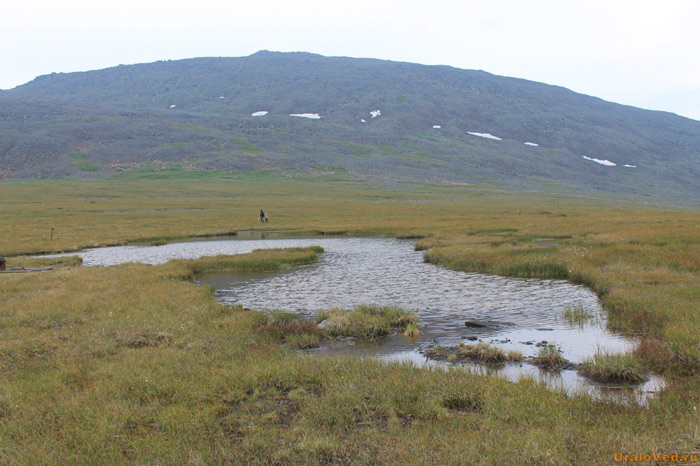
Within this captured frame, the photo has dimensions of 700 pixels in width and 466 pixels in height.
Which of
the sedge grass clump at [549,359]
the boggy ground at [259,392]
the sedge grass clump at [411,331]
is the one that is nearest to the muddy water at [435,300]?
the sedge grass clump at [411,331]

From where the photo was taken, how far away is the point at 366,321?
60.8 feet

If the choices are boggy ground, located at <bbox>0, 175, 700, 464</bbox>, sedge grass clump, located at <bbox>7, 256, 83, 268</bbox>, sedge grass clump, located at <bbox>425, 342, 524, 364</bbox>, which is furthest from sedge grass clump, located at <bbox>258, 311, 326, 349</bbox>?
sedge grass clump, located at <bbox>7, 256, 83, 268</bbox>

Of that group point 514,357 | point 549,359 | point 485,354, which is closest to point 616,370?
point 549,359

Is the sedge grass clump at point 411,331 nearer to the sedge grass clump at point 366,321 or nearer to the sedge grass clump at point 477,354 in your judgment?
the sedge grass clump at point 366,321

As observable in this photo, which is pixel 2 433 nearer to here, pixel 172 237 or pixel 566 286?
pixel 566 286

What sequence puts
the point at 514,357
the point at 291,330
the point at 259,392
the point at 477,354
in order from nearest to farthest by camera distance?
1. the point at 259,392
2. the point at 514,357
3. the point at 477,354
4. the point at 291,330

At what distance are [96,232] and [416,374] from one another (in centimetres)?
5193

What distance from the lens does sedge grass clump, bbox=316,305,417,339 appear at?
17906mm

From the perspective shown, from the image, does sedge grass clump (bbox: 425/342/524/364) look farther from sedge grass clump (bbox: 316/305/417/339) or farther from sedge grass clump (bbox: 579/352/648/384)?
sedge grass clump (bbox: 316/305/417/339)

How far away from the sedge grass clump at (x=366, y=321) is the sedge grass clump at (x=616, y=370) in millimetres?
6676

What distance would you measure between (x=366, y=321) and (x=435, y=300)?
5890 millimetres

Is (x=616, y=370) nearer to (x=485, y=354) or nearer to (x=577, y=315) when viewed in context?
(x=485, y=354)

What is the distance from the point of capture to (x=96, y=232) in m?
55.4

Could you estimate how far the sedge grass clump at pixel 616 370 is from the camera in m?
12.6
